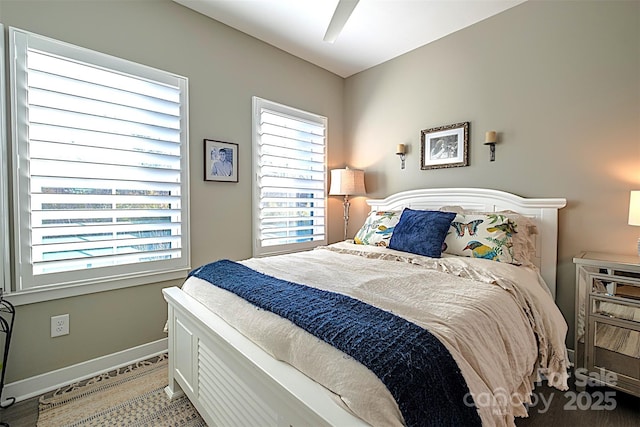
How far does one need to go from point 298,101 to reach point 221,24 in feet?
3.34

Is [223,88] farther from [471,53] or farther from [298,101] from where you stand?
[471,53]

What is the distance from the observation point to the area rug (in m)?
1.63

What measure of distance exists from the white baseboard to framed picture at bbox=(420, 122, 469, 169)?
294 centimetres

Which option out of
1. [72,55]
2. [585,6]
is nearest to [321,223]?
[72,55]

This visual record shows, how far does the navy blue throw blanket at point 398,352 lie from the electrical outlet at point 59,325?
1679 millimetres

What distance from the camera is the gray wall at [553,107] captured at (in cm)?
204

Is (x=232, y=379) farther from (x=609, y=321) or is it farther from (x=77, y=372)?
(x=609, y=321)

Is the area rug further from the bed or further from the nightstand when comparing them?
the nightstand

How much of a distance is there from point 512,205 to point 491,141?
0.58 m

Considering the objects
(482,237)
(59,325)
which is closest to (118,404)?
(59,325)

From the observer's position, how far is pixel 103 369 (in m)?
2.11

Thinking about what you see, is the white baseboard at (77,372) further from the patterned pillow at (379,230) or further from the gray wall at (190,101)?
the patterned pillow at (379,230)

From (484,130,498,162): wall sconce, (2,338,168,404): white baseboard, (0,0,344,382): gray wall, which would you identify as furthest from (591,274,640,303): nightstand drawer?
(2,338,168,404): white baseboard

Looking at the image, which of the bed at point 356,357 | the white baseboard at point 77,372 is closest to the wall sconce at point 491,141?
the bed at point 356,357
